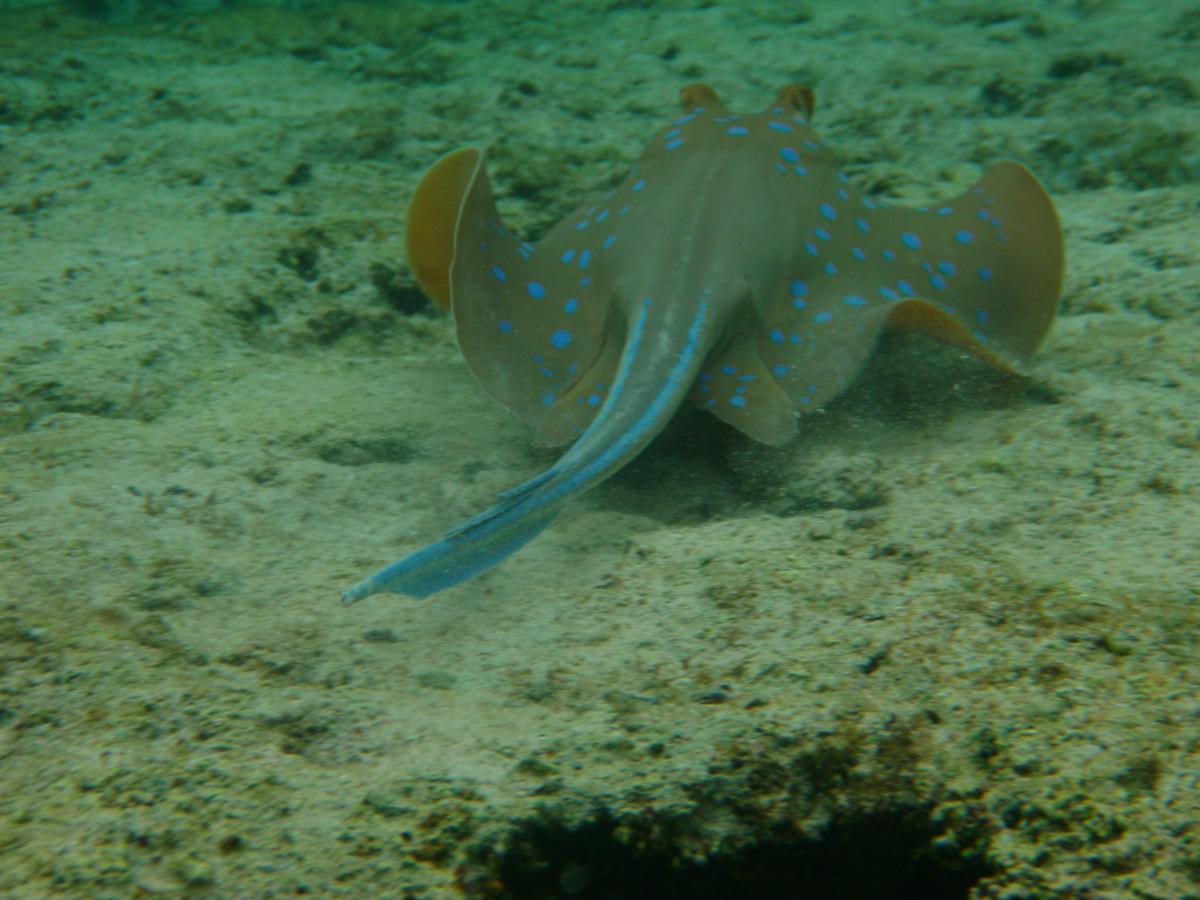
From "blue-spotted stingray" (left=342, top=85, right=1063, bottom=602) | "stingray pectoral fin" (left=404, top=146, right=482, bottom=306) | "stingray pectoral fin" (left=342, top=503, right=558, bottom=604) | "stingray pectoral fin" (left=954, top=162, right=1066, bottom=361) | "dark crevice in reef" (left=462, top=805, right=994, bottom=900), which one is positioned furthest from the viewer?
"stingray pectoral fin" (left=404, top=146, right=482, bottom=306)

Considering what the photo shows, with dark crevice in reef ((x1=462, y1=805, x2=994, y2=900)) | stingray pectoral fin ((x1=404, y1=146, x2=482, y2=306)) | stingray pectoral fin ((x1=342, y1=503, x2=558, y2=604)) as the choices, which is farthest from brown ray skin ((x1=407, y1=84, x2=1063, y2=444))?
dark crevice in reef ((x1=462, y1=805, x2=994, y2=900))

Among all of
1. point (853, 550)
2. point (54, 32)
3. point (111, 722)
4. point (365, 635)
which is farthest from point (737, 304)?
point (54, 32)

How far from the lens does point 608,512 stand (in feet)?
8.96

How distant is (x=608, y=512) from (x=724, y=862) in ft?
4.44

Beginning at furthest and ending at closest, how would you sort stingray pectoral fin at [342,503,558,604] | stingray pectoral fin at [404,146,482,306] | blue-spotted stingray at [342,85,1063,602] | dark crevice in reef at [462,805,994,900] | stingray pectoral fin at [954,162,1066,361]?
stingray pectoral fin at [404,146,482,306] < stingray pectoral fin at [954,162,1066,361] < blue-spotted stingray at [342,85,1063,602] < stingray pectoral fin at [342,503,558,604] < dark crevice in reef at [462,805,994,900]

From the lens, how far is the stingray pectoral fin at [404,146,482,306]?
3.33 metres

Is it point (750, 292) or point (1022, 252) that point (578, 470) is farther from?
point (1022, 252)

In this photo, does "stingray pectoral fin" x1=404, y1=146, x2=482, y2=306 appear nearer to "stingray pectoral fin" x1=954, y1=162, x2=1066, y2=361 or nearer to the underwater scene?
the underwater scene

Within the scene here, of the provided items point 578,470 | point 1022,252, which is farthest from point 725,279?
point 1022,252

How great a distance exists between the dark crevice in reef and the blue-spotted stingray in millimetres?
1183

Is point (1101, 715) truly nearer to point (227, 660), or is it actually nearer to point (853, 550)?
point (853, 550)

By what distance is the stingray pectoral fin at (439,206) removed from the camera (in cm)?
333

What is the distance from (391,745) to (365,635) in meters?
0.44

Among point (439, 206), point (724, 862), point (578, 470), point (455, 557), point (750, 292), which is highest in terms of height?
point (439, 206)
